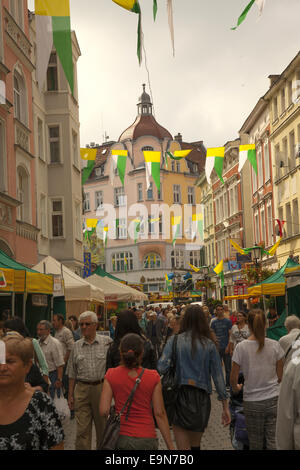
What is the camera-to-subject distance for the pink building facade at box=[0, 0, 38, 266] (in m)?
20.1

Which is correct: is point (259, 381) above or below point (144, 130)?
below

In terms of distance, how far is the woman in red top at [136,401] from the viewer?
5.28 metres

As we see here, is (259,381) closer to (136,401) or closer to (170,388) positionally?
(170,388)

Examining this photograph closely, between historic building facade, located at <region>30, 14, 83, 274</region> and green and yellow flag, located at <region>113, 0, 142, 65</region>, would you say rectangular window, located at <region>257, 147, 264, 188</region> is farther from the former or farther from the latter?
green and yellow flag, located at <region>113, 0, 142, 65</region>

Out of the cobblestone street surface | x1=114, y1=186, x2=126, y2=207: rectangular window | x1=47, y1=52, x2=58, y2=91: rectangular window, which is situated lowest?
the cobblestone street surface

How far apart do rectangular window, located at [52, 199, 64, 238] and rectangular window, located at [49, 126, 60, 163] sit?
1.75 meters

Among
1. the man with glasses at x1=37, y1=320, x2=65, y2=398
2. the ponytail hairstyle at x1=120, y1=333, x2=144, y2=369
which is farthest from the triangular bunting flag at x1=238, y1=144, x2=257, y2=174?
the ponytail hairstyle at x1=120, y1=333, x2=144, y2=369

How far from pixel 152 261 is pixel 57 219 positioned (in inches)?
2134

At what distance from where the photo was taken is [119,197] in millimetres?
84812

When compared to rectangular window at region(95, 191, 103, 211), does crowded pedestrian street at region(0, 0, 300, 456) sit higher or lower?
lower

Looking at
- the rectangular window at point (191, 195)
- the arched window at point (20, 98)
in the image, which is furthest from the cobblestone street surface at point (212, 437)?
the rectangular window at point (191, 195)

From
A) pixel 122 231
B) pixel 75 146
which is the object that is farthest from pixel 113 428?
pixel 122 231

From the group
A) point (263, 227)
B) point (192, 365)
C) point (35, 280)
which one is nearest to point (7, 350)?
point (192, 365)

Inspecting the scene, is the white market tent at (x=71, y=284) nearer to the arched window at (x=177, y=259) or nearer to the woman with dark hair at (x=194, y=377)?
the woman with dark hair at (x=194, y=377)
